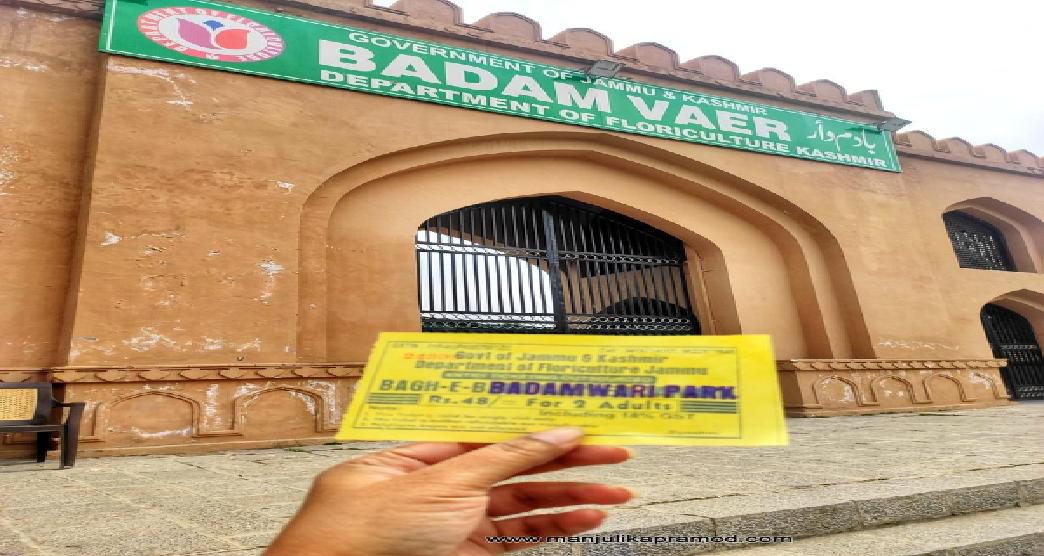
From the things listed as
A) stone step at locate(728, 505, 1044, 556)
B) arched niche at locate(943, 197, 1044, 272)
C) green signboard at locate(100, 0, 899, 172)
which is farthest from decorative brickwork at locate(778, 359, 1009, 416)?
stone step at locate(728, 505, 1044, 556)

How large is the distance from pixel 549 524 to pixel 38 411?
167 inches

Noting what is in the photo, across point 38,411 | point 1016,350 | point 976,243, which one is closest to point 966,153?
point 976,243

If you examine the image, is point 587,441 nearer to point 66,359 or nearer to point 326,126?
point 66,359

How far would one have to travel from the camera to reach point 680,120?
25.0 ft

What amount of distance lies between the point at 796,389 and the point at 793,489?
5.13 meters

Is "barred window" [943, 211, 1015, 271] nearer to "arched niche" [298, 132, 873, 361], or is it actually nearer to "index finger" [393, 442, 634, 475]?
"arched niche" [298, 132, 873, 361]

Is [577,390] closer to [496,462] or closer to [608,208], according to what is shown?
[496,462]

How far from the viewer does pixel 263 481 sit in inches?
107

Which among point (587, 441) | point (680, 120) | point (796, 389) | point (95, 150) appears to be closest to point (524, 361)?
point (587, 441)

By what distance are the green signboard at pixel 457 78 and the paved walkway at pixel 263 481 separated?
375 cm

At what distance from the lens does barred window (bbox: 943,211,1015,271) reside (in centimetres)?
968

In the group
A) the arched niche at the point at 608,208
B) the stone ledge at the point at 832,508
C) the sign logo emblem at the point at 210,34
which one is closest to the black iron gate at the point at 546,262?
the arched niche at the point at 608,208

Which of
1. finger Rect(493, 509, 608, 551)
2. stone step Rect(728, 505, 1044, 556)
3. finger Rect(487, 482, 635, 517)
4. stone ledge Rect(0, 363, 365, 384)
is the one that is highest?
stone ledge Rect(0, 363, 365, 384)

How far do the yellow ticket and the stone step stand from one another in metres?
1.02
